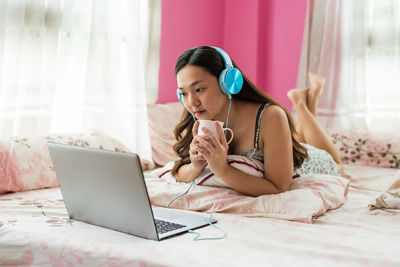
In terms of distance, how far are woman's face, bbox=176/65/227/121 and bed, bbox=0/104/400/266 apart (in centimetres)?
28

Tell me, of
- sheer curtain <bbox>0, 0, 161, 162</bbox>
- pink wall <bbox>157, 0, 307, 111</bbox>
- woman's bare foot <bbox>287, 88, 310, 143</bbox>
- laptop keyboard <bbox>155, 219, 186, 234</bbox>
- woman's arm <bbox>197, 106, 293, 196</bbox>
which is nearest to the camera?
laptop keyboard <bbox>155, 219, 186, 234</bbox>

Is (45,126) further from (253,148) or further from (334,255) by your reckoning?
(334,255)

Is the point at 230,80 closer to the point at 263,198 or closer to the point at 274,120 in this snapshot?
the point at 274,120

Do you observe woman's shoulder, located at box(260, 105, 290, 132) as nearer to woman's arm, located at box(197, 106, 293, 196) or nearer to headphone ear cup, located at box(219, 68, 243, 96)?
woman's arm, located at box(197, 106, 293, 196)

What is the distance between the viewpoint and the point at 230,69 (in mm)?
1492

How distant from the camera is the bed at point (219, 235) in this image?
40.2 inches

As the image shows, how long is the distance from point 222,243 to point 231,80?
595 millimetres

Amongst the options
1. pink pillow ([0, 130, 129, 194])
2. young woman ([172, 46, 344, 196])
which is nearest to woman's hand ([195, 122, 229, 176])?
young woman ([172, 46, 344, 196])

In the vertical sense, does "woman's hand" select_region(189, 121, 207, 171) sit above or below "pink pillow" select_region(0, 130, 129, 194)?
above

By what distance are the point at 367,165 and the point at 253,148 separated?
128cm

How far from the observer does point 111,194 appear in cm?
116

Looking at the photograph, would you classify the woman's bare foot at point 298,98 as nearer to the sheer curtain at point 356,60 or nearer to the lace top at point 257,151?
the sheer curtain at point 356,60

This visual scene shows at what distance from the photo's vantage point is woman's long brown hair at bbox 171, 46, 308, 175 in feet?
4.98

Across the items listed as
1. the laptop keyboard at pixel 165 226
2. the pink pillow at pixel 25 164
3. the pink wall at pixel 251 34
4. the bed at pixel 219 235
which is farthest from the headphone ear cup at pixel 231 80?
the pink wall at pixel 251 34
